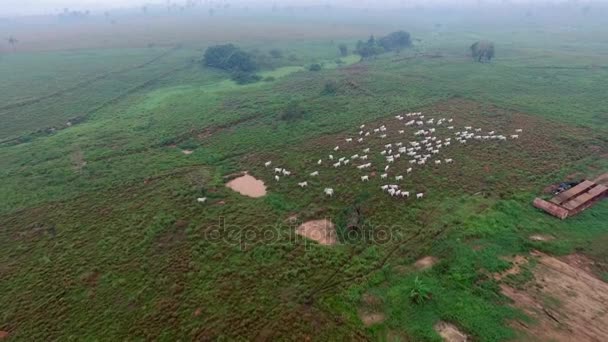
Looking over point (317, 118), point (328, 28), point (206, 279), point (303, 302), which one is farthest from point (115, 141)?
point (328, 28)

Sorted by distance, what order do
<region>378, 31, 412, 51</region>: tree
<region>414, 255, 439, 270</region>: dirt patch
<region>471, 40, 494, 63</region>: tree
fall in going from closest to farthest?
<region>414, 255, 439, 270</region>: dirt patch
<region>471, 40, 494, 63</region>: tree
<region>378, 31, 412, 51</region>: tree

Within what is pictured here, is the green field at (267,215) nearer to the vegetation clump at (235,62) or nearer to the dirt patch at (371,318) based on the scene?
the dirt patch at (371,318)

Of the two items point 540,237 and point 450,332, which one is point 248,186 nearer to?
point 450,332

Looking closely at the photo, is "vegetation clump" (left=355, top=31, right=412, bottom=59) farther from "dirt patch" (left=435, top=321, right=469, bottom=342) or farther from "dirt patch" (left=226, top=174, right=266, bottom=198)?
"dirt patch" (left=435, top=321, right=469, bottom=342)

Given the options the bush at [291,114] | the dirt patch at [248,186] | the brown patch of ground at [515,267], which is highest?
the bush at [291,114]

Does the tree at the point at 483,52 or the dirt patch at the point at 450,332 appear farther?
the tree at the point at 483,52

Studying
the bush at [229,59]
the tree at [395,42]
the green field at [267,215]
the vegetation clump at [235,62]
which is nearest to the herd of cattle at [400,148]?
the green field at [267,215]

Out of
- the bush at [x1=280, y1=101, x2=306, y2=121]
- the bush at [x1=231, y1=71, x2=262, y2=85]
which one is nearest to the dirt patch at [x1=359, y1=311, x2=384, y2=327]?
the bush at [x1=280, y1=101, x2=306, y2=121]

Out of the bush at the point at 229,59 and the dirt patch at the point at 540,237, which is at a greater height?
the bush at the point at 229,59
